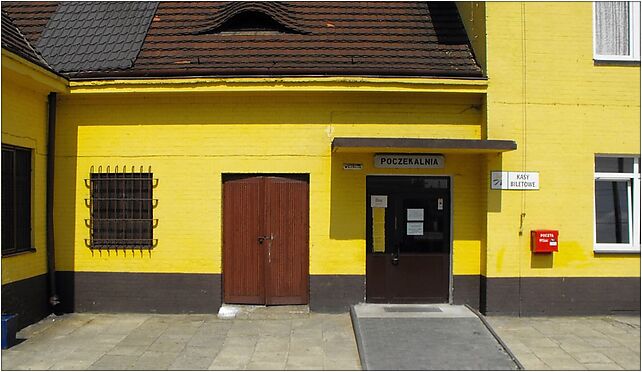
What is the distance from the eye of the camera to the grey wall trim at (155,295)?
29.6 feet

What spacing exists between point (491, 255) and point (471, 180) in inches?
51.6

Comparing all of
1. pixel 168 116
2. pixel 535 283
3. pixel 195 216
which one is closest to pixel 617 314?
pixel 535 283

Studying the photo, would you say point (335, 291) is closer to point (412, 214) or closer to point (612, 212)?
point (412, 214)

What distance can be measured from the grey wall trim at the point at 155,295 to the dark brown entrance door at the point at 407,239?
2.76 metres

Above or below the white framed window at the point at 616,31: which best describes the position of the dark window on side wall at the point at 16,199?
below

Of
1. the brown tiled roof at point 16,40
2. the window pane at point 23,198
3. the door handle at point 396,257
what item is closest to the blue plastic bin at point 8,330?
the window pane at point 23,198

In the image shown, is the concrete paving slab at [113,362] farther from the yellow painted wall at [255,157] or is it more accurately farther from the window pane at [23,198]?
the window pane at [23,198]

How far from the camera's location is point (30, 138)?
8508mm

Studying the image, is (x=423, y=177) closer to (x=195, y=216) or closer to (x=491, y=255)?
(x=491, y=255)

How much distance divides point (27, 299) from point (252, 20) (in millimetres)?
6170

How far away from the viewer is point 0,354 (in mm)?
6758

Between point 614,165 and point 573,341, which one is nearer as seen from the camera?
point 573,341

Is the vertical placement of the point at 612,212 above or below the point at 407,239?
above

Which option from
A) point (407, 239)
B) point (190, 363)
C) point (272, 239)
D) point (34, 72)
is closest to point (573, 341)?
point (407, 239)
